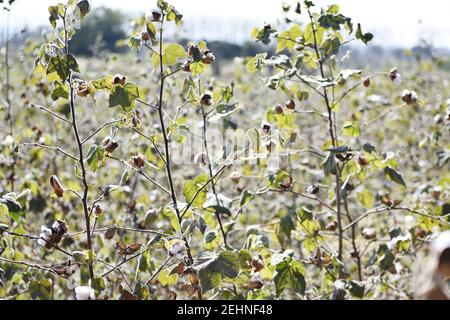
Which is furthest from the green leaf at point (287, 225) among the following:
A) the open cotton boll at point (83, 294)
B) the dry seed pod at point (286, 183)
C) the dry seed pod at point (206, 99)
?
the open cotton boll at point (83, 294)

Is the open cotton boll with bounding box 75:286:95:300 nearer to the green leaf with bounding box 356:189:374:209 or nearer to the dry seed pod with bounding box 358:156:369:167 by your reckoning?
the dry seed pod with bounding box 358:156:369:167

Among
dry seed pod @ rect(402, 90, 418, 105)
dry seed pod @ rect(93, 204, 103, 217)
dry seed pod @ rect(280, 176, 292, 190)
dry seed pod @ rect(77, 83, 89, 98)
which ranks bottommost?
dry seed pod @ rect(93, 204, 103, 217)

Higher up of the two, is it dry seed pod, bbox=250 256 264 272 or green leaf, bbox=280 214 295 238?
green leaf, bbox=280 214 295 238

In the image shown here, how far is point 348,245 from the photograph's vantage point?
3176 millimetres

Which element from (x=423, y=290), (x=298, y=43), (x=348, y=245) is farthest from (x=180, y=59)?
(x=348, y=245)

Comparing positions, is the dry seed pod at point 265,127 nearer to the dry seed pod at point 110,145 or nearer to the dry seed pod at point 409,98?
the dry seed pod at point 110,145

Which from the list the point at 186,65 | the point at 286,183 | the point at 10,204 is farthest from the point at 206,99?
the point at 10,204

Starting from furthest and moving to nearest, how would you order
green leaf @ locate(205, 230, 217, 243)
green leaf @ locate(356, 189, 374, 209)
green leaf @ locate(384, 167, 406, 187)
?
1. green leaf @ locate(356, 189, 374, 209)
2. green leaf @ locate(384, 167, 406, 187)
3. green leaf @ locate(205, 230, 217, 243)

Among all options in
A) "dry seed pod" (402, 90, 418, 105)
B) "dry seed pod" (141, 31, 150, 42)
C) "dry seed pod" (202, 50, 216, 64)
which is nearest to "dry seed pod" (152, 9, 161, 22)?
"dry seed pod" (141, 31, 150, 42)

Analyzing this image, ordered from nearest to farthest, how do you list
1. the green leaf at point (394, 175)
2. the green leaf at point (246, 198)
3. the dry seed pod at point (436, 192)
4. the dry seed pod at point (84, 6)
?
the dry seed pod at point (84, 6) < the green leaf at point (246, 198) < the green leaf at point (394, 175) < the dry seed pod at point (436, 192)

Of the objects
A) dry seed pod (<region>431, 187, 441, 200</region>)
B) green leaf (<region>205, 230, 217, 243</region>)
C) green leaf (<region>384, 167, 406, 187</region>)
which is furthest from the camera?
dry seed pod (<region>431, 187, 441, 200</region>)

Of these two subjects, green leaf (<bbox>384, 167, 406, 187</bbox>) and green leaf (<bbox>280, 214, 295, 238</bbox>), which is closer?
green leaf (<bbox>280, 214, 295, 238</bbox>)
